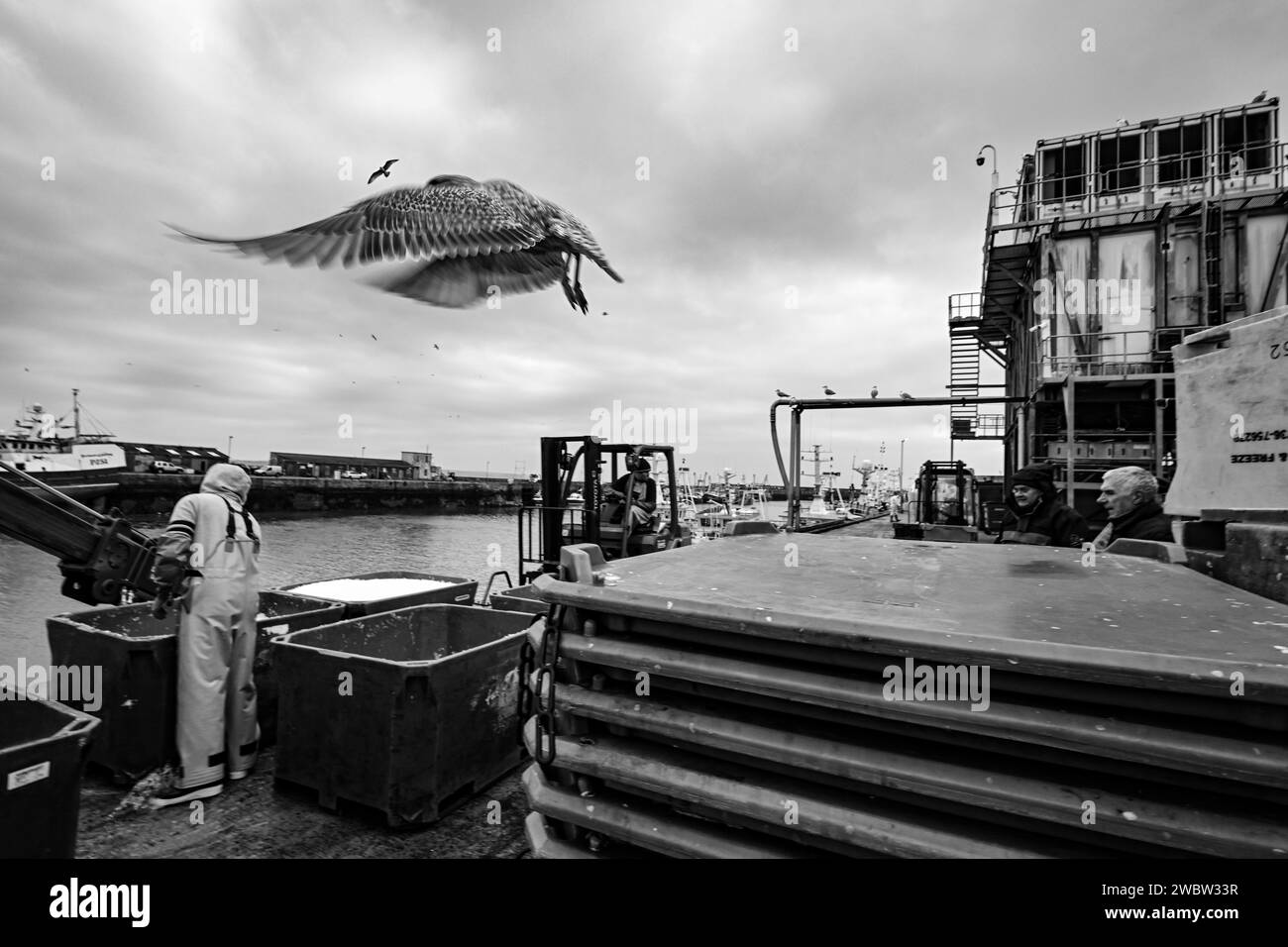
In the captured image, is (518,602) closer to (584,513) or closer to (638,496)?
(584,513)

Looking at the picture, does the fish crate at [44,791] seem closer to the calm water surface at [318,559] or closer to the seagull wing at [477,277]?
the seagull wing at [477,277]

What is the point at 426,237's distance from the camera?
446 cm

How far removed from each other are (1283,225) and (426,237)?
1934cm

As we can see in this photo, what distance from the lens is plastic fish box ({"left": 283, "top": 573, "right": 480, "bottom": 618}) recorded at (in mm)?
5020

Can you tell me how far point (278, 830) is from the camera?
10.8 ft

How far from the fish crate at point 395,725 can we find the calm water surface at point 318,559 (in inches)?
209

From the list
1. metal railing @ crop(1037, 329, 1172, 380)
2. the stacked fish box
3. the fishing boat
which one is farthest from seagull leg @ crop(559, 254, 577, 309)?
the fishing boat

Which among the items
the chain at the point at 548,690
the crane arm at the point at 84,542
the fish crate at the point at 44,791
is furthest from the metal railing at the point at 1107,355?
the fish crate at the point at 44,791

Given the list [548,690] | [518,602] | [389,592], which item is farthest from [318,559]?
[548,690]

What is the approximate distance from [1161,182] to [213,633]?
22.7 meters

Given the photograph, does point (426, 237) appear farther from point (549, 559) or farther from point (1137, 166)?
point (1137, 166)

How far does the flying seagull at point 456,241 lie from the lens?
413cm

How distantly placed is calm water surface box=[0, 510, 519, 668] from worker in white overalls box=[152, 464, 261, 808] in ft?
14.8
